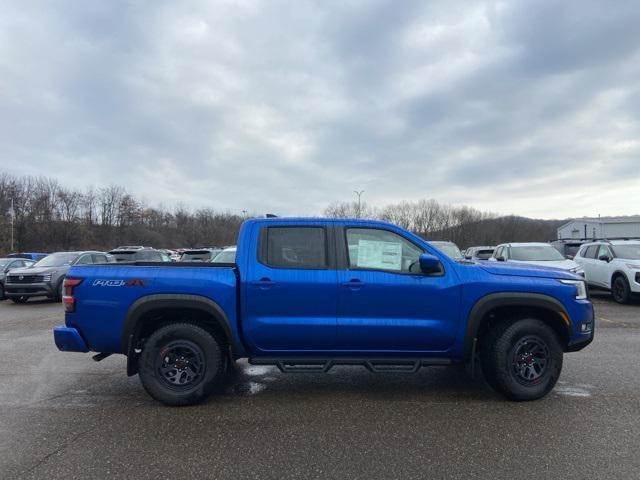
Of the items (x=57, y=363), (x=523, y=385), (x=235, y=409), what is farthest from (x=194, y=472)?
(x=57, y=363)

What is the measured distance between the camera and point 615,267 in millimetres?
12297

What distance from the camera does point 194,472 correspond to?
3232mm

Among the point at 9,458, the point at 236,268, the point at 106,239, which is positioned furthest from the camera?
the point at 106,239

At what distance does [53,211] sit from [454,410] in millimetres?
82912

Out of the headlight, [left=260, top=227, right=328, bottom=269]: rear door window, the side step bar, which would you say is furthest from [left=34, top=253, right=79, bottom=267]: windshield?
the headlight

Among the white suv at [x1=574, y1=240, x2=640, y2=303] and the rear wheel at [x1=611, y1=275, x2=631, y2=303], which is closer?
the white suv at [x1=574, y1=240, x2=640, y2=303]

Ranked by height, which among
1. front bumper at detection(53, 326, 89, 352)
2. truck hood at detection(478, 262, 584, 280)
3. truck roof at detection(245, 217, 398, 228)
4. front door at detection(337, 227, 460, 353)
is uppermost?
truck roof at detection(245, 217, 398, 228)

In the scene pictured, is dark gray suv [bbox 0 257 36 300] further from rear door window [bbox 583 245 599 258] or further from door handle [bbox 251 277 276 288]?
rear door window [bbox 583 245 599 258]

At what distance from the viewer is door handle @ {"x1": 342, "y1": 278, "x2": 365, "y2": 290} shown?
449 centimetres

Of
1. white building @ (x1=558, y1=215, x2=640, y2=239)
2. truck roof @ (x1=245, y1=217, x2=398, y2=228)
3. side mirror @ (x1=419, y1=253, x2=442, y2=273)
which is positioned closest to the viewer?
side mirror @ (x1=419, y1=253, x2=442, y2=273)

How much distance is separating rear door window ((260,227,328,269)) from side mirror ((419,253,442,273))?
39.6 inches

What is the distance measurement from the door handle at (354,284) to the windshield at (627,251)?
37.0 ft

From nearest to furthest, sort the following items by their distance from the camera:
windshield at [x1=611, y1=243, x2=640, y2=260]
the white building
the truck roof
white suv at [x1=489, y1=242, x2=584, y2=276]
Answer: the truck roof, white suv at [x1=489, y1=242, x2=584, y2=276], windshield at [x1=611, y1=243, x2=640, y2=260], the white building

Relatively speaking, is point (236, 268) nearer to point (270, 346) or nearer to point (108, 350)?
point (270, 346)
